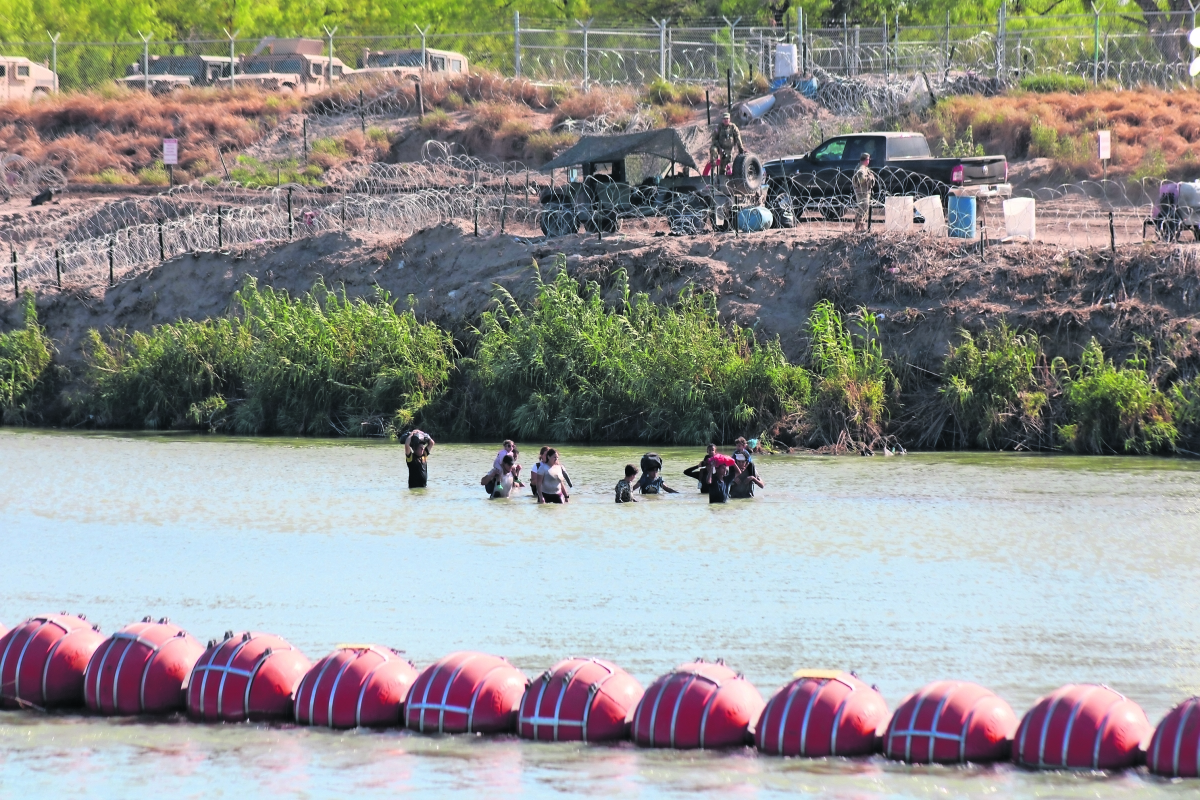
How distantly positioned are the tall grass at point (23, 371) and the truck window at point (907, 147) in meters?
18.1

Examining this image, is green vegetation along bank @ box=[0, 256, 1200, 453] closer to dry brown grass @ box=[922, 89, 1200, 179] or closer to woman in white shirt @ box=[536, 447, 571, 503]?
woman in white shirt @ box=[536, 447, 571, 503]

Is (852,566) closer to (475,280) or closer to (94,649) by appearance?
(94,649)

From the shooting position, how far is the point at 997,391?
26.1 meters

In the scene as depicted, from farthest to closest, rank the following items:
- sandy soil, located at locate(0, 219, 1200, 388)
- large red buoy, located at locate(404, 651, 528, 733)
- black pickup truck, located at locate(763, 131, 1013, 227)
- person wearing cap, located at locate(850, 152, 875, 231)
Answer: black pickup truck, located at locate(763, 131, 1013, 227) < person wearing cap, located at locate(850, 152, 875, 231) < sandy soil, located at locate(0, 219, 1200, 388) < large red buoy, located at locate(404, 651, 528, 733)

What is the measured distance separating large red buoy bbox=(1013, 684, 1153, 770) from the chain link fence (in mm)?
35277

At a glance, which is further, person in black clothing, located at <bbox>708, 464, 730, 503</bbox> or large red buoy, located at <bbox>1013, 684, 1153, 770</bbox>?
person in black clothing, located at <bbox>708, 464, 730, 503</bbox>

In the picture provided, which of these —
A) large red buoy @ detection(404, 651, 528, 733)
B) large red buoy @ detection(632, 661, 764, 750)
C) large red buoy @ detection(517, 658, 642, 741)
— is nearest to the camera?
large red buoy @ detection(632, 661, 764, 750)

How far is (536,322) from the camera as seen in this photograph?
1145 inches

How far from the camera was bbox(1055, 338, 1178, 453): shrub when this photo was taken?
24609mm

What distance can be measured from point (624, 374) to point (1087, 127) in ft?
59.7

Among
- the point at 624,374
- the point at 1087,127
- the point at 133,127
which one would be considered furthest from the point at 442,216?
the point at 133,127

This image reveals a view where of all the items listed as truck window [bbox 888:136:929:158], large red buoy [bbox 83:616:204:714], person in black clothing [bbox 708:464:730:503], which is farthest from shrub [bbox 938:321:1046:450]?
large red buoy [bbox 83:616:204:714]

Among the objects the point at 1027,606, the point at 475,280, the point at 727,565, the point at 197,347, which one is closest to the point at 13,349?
the point at 197,347

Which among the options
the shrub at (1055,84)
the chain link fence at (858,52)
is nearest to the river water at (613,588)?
the shrub at (1055,84)
